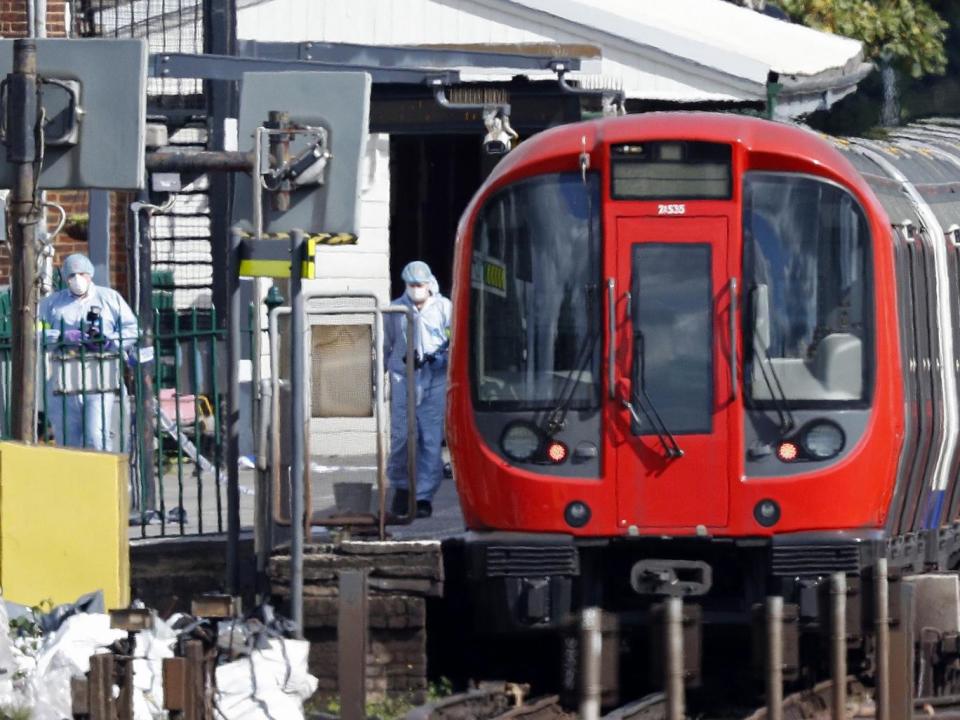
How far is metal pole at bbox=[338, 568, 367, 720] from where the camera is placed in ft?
28.1

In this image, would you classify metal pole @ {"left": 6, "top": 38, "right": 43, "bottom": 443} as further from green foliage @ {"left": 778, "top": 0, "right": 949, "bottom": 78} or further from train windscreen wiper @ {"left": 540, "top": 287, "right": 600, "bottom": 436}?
green foliage @ {"left": 778, "top": 0, "right": 949, "bottom": 78}

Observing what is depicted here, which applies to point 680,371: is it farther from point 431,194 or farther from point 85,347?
point 431,194

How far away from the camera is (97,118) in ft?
32.3

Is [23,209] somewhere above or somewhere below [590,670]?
above

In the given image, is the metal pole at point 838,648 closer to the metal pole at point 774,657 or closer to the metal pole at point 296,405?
the metal pole at point 774,657

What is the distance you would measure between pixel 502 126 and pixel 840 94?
168 inches

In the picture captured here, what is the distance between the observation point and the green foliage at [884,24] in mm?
25531

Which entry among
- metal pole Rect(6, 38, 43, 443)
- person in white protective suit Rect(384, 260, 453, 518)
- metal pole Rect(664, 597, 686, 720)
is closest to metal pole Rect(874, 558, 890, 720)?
metal pole Rect(664, 597, 686, 720)

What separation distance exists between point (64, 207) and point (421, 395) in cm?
720

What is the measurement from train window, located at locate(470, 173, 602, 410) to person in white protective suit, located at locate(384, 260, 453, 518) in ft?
6.63

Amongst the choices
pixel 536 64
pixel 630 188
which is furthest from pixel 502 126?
pixel 630 188

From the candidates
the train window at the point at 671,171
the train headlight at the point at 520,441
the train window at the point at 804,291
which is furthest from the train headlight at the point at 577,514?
the train window at the point at 671,171

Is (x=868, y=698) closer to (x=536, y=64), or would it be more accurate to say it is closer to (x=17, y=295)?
(x=17, y=295)

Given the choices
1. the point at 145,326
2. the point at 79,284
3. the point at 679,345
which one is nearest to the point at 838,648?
the point at 679,345
